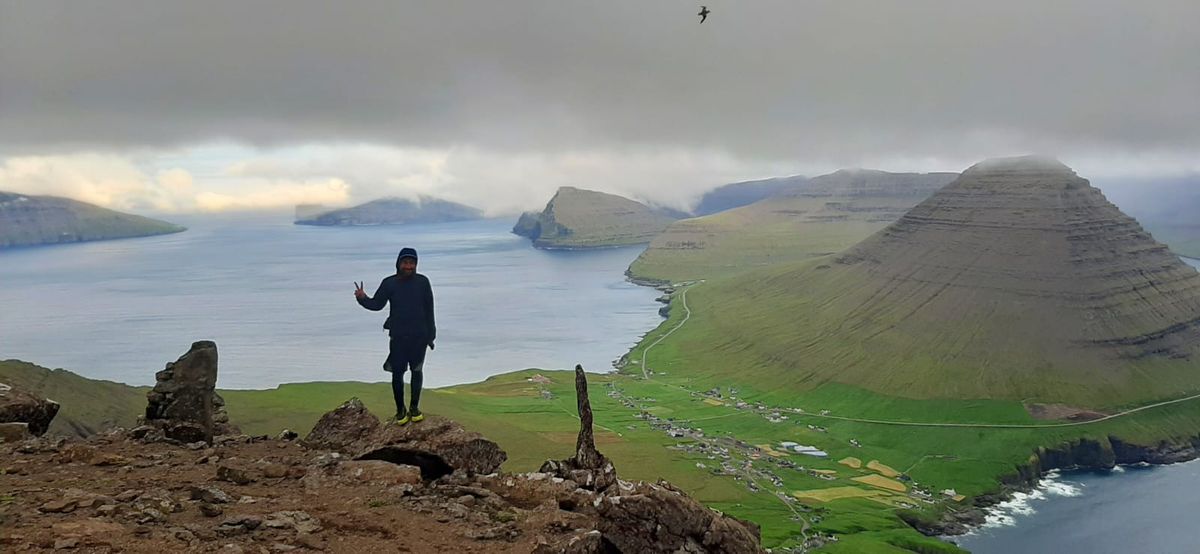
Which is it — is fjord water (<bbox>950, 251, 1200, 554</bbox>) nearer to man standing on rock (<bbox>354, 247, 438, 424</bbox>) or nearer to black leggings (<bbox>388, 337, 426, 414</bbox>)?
black leggings (<bbox>388, 337, 426, 414</bbox>)

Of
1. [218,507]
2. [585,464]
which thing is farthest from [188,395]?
[585,464]

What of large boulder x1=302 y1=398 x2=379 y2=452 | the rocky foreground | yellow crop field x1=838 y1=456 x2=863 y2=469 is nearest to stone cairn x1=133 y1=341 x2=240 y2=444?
the rocky foreground

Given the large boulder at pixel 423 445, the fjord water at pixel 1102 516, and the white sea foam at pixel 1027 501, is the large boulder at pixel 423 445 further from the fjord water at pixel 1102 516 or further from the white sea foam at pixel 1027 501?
the white sea foam at pixel 1027 501

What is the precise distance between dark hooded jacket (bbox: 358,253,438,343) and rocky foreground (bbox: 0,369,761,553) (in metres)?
2.94

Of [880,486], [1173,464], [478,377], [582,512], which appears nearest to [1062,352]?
[1173,464]

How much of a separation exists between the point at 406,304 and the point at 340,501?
236 inches

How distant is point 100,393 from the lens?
113688 millimetres

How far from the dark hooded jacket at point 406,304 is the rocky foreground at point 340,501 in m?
2.94

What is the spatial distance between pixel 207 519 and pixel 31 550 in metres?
3.09

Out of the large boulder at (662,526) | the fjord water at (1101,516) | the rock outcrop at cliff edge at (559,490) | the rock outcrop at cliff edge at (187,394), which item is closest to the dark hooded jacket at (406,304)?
the rock outcrop at cliff edge at (559,490)

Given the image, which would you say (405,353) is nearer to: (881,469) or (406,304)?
(406,304)

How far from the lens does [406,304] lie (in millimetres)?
20656

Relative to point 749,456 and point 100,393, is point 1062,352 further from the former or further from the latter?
point 100,393

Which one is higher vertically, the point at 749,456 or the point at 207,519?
the point at 207,519
